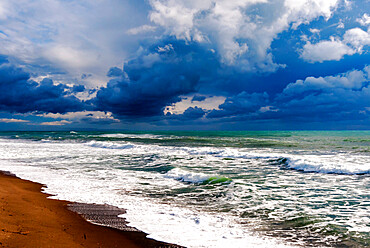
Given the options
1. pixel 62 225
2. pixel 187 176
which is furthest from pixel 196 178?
pixel 62 225

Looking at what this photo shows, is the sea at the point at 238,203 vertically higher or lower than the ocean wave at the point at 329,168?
lower

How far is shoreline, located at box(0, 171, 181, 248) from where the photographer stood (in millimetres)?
4402

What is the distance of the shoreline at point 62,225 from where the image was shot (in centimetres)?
440

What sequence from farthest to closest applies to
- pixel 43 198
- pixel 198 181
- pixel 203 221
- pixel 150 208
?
pixel 198 181, pixel 43 198, pixel 150 208, pixel 203 221

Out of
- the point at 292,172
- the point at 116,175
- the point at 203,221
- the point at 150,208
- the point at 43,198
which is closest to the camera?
the point at 203,221

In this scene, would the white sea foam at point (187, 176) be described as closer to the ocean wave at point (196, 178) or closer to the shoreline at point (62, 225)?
the ocean wave at point (196, 178)

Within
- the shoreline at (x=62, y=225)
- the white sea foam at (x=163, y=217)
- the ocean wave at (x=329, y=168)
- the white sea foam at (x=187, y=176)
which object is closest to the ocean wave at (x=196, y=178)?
the white sea foam at (x=187, y=176)

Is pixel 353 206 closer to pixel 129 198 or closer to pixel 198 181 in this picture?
pixel 198 181

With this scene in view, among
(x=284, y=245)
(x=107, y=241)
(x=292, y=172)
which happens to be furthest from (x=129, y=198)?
(x=292, y=172)

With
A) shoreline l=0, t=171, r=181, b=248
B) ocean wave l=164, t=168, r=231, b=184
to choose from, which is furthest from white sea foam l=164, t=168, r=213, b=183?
shoreline l=0, t=171, r=181, b=248

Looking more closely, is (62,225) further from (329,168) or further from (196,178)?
(329,168)

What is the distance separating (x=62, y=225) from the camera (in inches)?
215

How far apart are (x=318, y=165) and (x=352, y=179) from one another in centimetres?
285

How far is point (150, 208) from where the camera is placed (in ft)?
24.0
